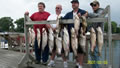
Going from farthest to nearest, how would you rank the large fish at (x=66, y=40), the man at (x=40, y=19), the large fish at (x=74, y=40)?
the man at (x=40, y=19), the large fish at (x=66, y=40), the large fish at (x=74, y=40)

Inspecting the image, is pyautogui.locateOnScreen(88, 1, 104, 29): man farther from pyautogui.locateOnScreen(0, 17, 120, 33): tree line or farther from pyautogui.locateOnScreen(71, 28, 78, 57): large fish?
pyautogui.locateOnScreen(0, 17, 120, 33): tree line

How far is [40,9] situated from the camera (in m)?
4.80

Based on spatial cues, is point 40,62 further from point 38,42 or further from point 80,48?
point 80,48

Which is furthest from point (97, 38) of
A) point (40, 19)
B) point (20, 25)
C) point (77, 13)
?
point (20, 25)

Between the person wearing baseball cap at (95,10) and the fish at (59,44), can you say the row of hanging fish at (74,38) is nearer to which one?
the fish at (59,44)

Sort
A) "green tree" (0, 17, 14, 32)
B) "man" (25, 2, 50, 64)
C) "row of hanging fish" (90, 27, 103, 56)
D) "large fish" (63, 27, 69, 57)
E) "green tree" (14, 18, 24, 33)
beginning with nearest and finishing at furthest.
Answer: "row of hanging fish" (90, 27, 103, 56), "large fish" (63, 27, 69, 57), "man" (25, 2, 50, 64), "green tree" (14, 18, 24, 33), "green tree" (0, 17, 14, 32)

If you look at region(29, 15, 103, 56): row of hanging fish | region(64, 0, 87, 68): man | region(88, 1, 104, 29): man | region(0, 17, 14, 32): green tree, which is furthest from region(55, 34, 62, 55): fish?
region(0, 17, 14, 32): green tree

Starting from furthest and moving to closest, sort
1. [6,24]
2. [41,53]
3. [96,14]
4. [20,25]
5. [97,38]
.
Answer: [6,24] < [20,25] < [41,53] < [96,14] < [97,38]

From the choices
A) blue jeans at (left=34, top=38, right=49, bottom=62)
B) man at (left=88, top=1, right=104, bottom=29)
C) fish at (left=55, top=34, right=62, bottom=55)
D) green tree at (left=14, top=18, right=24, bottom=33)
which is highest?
green tree at (left=14, top=18, right=24, bottom=33)

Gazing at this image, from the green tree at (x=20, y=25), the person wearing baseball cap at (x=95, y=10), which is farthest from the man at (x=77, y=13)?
the green tree at (x=20, y=25)

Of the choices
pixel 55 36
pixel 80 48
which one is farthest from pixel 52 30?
pixel 80 48

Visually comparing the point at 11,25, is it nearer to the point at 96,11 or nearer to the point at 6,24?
the point at 6,24

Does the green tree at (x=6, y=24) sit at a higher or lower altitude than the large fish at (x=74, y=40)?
higher

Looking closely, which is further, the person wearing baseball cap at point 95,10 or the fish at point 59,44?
the fish at point 59,44
